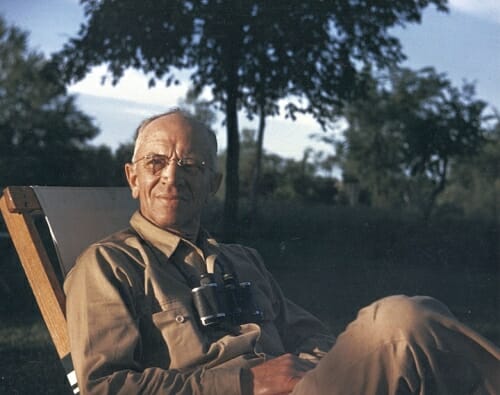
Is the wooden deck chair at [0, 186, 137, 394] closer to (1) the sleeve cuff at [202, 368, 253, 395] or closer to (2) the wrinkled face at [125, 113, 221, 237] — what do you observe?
(2) the wrinkled face at [125, 113, 221, 237]

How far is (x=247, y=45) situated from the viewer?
928cm

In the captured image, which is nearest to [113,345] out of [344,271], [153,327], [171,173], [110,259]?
[153,327]

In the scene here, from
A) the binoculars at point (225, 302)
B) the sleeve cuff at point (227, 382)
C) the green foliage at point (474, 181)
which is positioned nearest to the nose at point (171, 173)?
the binoculars at point (225, 302)

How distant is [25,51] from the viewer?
1847cm

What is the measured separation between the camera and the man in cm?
183

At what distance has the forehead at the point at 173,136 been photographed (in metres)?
2.72

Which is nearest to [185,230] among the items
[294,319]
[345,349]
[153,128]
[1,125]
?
[153,128]

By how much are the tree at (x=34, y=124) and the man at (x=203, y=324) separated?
9130mm

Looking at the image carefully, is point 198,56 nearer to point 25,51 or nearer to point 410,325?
point 410,325

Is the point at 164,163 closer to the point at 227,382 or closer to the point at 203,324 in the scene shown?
the point at 203,324

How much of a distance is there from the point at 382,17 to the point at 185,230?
8.07 meters

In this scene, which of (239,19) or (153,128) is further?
(239,19)

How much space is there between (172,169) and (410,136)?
1813 cm

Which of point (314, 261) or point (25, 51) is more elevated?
point (25, 51)
